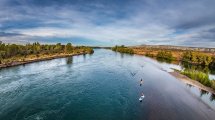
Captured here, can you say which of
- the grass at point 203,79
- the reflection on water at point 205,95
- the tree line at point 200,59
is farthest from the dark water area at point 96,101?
the tree line at point 200,59

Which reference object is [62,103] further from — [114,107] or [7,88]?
[7,88]

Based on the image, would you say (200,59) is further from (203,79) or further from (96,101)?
(96,101)

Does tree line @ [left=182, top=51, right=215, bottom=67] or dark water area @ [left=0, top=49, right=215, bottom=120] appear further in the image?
tree line @ [left=182, top=51, right=215, bottom=67]

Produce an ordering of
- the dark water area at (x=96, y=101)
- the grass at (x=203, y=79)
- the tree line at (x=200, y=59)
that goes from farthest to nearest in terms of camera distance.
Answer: the tree line at (x=200, y=59)
the grass at (x=203, y=79)
the dark water area at (x=96, y=101)

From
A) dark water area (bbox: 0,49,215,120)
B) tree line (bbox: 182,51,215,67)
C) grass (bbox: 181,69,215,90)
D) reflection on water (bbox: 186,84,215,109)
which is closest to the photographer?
dark water area (bbox: 0,49,215,120)

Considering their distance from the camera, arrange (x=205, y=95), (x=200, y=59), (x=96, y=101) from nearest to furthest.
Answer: (x=96, y=101), (x=205, y=95), (x=200, y=59)

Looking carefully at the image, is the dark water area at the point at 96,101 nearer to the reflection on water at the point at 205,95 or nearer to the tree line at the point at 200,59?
the reflection on water at the point at 205,95

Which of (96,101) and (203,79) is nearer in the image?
(96,101)

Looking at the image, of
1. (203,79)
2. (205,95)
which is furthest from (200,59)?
(205,95)

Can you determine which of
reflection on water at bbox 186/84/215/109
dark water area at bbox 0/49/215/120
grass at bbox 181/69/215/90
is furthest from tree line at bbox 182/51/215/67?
dark water area at bbox 0/49/215/120

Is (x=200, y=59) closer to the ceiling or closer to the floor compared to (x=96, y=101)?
closer to the ceiling

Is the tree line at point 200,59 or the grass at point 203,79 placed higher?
the tree line at point 200,59

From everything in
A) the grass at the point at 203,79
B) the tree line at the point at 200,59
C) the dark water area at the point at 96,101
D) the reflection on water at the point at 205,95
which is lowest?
the reflection on water at the point at 205,95

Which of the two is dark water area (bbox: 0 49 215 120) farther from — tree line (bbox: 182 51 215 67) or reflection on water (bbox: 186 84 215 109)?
tree line (bbox: 182 51 215 67)
